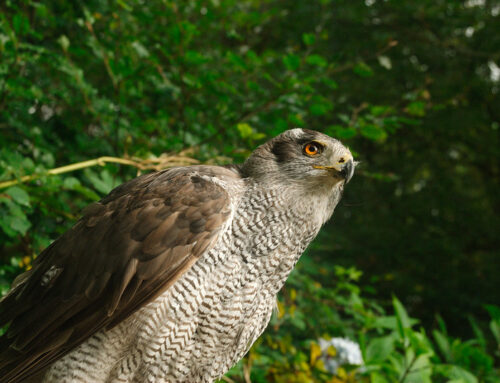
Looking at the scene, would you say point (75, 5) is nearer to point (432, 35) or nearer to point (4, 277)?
point (4, 277)

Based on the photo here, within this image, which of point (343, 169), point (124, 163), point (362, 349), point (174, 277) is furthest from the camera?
point (362, 349)

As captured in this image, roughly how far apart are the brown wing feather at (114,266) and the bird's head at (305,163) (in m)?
0.19

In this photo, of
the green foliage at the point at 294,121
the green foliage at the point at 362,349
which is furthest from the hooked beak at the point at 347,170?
the green foliage at the point at 362,349

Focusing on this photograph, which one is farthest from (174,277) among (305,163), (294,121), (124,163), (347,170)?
(294,121)

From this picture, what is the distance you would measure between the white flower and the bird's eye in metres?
1.62

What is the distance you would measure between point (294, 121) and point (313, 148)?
81 cm

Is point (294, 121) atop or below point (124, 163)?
below

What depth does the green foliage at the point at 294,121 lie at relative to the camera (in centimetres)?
243

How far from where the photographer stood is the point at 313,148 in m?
1.74

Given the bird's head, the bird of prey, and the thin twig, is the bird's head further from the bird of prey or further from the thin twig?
the thin twig

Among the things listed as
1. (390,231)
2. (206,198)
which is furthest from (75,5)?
(390,231)

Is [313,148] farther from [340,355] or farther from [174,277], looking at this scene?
[340,355]

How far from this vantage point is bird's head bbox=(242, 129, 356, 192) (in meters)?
1.68

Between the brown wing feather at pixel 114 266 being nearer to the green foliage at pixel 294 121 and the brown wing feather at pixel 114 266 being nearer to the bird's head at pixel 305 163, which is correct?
the bird's head at pixel 305 163
